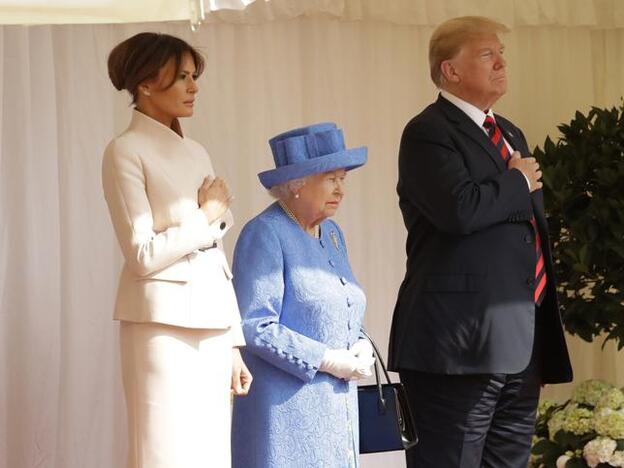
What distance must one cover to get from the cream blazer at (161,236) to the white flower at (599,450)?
6.42 ft

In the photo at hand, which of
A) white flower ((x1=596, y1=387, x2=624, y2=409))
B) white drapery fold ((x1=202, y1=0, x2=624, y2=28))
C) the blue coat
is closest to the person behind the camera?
the blue coat

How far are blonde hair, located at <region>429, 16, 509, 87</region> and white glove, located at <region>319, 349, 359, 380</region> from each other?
2.82 feet

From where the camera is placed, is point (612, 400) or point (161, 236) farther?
point (612, 400)

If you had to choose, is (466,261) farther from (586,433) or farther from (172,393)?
(586,433)

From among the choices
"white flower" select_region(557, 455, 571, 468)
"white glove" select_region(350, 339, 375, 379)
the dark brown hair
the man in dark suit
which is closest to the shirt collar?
the man in dark suit

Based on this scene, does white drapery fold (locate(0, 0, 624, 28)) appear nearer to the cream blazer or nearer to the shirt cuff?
the cream blazer

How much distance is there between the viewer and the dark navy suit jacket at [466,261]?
3.44 metres

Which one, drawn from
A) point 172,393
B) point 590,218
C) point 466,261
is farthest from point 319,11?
point 172,393

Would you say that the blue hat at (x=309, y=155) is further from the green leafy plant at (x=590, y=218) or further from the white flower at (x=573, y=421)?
the white flower at (x=573, y=421)

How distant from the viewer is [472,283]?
3.47 metres

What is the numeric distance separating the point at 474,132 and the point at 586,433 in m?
1.69

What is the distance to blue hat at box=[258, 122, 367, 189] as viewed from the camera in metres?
3.37

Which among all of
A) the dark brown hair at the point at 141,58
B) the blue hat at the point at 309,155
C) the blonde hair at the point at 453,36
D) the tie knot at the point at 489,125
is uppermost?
the blonde hair at the point at 453,36

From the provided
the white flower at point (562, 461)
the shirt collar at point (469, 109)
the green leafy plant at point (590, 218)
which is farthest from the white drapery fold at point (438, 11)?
the white flower at point (562, 461)
